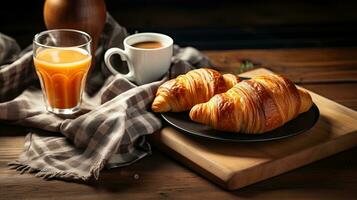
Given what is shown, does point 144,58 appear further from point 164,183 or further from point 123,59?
point 164,183

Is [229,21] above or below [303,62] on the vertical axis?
below

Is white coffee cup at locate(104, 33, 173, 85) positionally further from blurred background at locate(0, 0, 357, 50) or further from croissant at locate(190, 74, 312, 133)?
blurred background at locate(0, 0, 357, 50)

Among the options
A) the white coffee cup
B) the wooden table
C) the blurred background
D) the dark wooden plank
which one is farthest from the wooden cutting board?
the blurred background

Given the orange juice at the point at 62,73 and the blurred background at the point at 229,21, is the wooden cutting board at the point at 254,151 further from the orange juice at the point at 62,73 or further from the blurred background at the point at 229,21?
the blurred background at the point at 229,21

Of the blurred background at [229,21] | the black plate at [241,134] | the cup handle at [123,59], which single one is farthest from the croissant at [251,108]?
the blurred background at [229,21]

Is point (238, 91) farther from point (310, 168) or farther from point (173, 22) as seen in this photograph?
point (173, 22)

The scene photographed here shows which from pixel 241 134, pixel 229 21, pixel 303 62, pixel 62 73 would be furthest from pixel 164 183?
pixel 229 21
